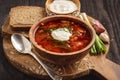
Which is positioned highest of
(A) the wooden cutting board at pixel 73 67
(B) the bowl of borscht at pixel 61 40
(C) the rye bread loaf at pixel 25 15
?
(C) the rye bread loaf at pixel 25 15

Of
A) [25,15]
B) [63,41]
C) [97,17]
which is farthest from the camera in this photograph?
[97,17]

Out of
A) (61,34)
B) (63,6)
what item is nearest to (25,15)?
(63,6)

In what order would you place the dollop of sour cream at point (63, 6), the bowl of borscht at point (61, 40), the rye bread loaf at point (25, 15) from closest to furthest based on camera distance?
the bowl of borscht at point (61, 40), the rye bread loaf at point (25, 15), the dollop of sour cream at point (63, 6)

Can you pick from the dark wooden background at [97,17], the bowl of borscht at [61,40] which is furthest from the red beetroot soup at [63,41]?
the dark wooden background at [97,17]

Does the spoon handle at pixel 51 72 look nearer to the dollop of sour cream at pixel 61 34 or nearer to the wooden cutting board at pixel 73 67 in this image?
the wooden cutting board at pixel 73 67

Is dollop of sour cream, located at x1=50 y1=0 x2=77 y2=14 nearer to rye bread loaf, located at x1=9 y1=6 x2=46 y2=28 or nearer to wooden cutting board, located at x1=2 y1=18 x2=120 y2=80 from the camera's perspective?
rye bread loaf, located at x1=9 y1=6 x2=46 y2=28

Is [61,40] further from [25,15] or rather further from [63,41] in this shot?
[25,15]

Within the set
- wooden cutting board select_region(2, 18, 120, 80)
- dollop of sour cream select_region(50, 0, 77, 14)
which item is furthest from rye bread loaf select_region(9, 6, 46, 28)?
wooden cutting board select_region(2, 18, 120, 80)
